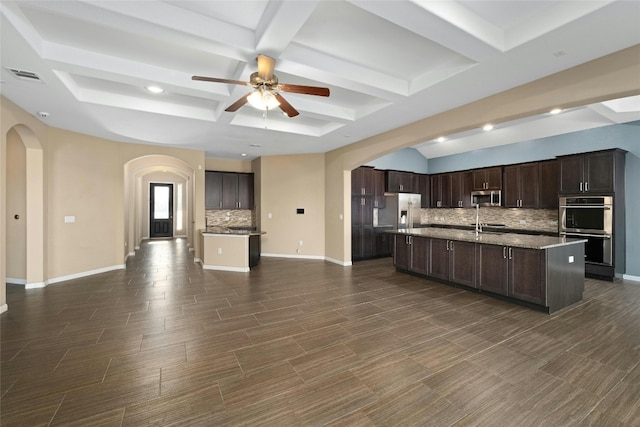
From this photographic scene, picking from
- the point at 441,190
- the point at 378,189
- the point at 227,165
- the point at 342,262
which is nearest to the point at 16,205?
the point at 227,165

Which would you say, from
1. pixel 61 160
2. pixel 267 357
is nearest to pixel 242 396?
pixel 267 357

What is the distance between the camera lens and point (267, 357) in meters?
2.48

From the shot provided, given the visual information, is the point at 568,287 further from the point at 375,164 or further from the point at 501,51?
the point at 375,164

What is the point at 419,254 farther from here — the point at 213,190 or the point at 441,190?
the point at 213,190

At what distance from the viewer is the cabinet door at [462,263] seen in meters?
4.28

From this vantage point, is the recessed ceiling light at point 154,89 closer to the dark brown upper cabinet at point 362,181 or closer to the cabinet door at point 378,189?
the dark brown upper cabinet at point 362,181

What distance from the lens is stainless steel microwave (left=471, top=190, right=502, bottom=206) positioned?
6.75 m

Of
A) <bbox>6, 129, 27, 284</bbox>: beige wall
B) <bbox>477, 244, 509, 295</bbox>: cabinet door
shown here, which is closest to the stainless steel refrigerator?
<bbox>477, 244, 509, 295</bbox>: cabinet door

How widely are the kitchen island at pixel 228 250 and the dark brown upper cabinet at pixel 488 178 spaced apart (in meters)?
5.85

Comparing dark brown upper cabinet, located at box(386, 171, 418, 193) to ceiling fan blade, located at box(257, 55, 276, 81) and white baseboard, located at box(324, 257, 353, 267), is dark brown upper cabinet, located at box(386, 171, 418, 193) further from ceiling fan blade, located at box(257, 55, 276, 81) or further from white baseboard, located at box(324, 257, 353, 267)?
Result: ceiling fan blade, located at box(257, 55, 276, 81)

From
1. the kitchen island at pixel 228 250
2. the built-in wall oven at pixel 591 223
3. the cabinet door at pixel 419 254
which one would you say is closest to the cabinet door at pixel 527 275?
the cabinet door at pixel 419 254

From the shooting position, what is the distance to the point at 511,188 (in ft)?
21.3

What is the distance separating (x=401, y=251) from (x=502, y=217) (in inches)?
132

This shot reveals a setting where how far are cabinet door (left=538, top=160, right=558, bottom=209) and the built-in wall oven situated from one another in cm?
32
